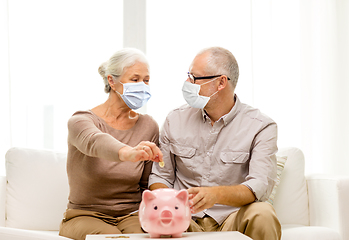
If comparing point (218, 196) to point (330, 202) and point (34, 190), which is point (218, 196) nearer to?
point (330, 202)

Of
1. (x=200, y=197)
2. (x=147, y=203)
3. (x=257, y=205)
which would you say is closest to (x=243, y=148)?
(x=257, y=205)

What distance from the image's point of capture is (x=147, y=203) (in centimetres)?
128

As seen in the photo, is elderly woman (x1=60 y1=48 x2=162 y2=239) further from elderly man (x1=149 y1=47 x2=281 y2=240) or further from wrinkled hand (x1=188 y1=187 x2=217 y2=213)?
wrinkled hand (x1=188 y1=187 x2=217 y2=213)

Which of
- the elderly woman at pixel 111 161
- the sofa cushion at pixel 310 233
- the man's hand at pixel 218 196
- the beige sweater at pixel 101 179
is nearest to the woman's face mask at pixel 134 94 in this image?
the elderly woman at pixel 111 161

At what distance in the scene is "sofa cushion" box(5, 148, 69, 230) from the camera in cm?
210

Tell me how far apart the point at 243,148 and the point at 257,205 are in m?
0.33

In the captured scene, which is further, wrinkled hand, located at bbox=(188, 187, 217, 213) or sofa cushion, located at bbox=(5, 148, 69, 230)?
sofa cushion, located at bbox=(5, 148, 69, 230)

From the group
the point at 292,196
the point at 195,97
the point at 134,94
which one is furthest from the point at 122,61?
the point at 292,196

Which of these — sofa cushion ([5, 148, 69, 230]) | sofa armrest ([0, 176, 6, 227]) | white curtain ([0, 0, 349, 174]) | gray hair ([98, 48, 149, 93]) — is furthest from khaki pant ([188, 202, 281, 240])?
white curtain ([0, 0, 349, 174])

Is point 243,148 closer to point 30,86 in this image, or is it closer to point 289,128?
point 289,128

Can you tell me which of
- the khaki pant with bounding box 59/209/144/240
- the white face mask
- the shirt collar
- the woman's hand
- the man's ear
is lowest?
the khaki pant with bounding box 59/209/144/240

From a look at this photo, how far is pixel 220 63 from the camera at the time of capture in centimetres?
194

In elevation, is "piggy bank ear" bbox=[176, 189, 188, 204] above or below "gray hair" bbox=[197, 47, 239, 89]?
below

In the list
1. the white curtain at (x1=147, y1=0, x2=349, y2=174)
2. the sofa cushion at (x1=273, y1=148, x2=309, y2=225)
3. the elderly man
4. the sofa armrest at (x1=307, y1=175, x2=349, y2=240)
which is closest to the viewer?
the elderly man
